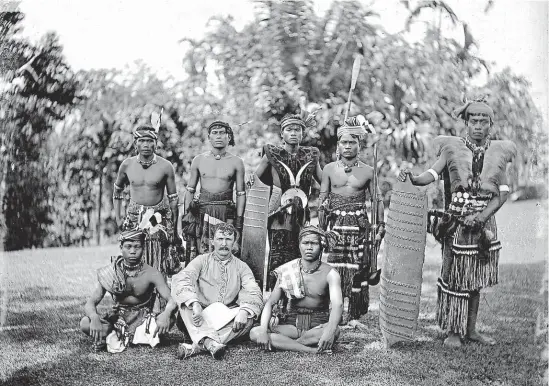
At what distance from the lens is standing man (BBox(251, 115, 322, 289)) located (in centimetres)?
525

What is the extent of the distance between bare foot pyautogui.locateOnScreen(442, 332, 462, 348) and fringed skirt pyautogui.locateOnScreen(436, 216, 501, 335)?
52 mm

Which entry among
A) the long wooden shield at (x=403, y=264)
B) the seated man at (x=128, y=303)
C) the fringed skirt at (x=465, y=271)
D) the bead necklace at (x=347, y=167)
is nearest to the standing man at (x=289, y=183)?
the bead necklace at (x=347, y=167)

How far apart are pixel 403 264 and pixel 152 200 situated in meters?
2.20

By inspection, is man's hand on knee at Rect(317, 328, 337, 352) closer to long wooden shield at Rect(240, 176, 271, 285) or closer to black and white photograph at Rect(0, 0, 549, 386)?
black and white photograph at Rect(0, 0, 549, 386)

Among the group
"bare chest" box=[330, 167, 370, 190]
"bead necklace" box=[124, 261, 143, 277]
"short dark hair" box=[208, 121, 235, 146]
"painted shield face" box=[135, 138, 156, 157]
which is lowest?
"bead necklace" box=[124, 261, 143, 277]

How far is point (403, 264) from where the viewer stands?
4.58m

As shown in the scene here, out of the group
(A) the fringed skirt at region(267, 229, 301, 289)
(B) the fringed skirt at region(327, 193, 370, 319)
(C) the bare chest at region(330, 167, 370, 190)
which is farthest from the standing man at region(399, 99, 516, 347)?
(A) the fringed skirt at region(267, 229, 301, 289)

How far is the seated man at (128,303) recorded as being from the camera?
4651mm

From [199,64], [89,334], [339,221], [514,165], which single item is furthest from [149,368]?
[514,165]

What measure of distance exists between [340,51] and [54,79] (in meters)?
2.58

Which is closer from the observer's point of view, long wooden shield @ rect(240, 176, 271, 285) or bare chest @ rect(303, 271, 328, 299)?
bare chest @ rect(303, 271, 328, 299)

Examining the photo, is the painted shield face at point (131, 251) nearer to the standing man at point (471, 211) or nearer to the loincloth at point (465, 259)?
the standing man at point (471, 211)

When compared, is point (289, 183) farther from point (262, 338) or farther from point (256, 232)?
point (262, 338)

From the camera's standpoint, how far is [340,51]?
554 cm
